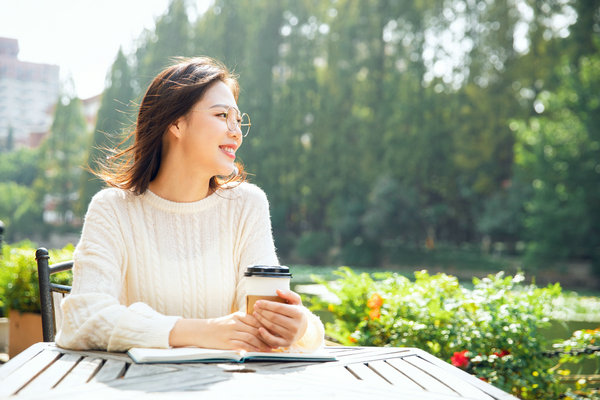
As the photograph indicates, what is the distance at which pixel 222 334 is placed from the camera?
1.30 metres

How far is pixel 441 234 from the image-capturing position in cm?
2430

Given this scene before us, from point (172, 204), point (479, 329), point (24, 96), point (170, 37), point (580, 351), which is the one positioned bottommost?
point (580, 351)

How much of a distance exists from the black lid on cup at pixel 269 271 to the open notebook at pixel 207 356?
0.15 meters

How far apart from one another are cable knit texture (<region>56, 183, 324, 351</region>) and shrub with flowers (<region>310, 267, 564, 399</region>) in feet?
4.84

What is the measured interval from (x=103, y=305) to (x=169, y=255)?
0.27 metres

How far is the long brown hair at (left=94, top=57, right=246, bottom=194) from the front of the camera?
163 cm

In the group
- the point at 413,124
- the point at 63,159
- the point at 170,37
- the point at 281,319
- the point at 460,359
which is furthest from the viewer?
the point at 63,159

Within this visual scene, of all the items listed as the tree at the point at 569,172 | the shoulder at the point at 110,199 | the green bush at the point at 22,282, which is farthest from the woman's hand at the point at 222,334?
the tree at the point at 569,172

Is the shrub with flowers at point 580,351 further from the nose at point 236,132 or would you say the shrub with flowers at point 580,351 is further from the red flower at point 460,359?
the nose at point 236,132

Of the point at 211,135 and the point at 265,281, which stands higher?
the point at 211,135

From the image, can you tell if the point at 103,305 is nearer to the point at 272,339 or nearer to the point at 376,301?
the point at 272,339

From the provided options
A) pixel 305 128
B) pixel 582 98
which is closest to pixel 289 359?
pixel 582 98

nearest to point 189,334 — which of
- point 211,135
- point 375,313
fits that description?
point 211,135

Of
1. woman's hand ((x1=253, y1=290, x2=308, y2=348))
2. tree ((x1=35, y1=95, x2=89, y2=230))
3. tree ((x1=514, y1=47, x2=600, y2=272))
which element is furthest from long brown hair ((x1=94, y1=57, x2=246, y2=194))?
tree ((x1=35, y1=95, x2=89, y2=230))
